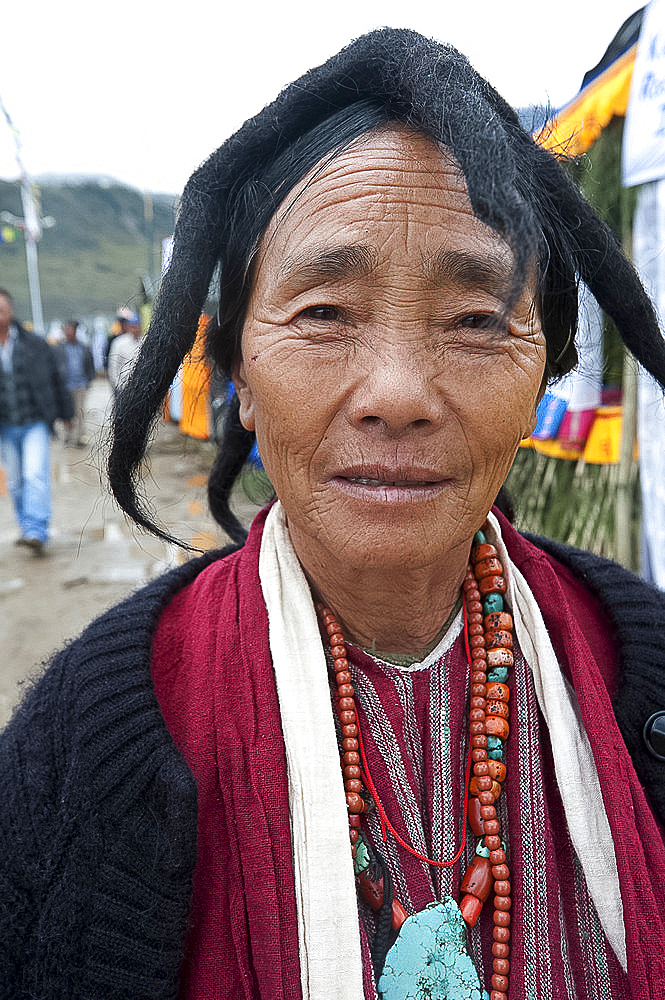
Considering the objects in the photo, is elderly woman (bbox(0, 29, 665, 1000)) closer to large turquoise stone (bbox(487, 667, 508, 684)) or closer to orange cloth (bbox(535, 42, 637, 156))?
large turquoise stone (bbox(487, 667, 508, 684))

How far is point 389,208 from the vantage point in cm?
110

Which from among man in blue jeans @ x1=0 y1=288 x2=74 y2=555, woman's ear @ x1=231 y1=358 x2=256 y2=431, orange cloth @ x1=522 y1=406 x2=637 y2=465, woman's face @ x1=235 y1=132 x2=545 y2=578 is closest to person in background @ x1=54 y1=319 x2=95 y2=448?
man in blue jeans @ x1=0 y1=288 x2=74 y2=555

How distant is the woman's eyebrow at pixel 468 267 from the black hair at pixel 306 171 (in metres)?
0.05

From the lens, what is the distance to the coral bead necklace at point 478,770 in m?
1.18

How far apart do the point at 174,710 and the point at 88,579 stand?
526 cm

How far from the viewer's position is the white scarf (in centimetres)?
105

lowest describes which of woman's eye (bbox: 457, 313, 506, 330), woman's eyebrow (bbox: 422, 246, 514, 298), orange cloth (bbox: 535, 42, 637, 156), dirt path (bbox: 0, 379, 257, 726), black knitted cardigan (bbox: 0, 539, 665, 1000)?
dirt path (bbox: 0, 379, 257, 726)

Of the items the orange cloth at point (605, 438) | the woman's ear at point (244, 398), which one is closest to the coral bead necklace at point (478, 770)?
the woman's ear at point (244, 398)

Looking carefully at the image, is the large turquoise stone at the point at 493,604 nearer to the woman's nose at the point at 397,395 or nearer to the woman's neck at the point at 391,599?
the woman's neck at the point at 391,599

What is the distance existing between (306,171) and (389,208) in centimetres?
19

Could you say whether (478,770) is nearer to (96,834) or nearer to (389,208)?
(96,834)

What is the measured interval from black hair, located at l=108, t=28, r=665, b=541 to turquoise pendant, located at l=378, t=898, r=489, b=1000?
821 millimetres

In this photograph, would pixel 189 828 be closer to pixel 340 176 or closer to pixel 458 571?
pixel 458 571

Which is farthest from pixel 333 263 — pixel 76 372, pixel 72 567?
pixel 76 372
